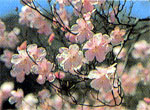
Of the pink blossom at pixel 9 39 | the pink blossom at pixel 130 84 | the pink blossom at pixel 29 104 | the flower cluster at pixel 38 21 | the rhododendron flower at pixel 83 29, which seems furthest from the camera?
the pink blossom at pixel 130 84

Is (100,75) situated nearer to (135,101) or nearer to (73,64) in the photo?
(73,64)

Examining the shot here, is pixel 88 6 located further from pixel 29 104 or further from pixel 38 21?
pixel 29 104

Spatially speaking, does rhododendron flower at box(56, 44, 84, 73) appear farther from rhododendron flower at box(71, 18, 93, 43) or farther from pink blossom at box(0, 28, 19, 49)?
pink blossom at box(0, 28, 19, 49)

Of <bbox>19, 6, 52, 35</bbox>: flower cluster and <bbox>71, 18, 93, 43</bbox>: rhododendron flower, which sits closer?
<bbox>71, 18, 93, 43</bbox>: rhododendron flower

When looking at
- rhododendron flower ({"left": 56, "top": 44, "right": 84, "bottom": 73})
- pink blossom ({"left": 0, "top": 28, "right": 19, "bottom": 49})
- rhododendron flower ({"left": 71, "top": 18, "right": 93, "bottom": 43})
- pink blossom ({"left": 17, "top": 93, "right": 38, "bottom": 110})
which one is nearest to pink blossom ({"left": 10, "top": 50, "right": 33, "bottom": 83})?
rhododendron flower ({"left": 56, "top": 44, "right": 84, "bottom": 73})

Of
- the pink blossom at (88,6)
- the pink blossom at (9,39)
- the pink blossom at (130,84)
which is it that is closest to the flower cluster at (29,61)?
the pink blossom at (88,6)

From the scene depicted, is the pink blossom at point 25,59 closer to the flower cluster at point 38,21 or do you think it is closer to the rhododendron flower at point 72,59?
the rhododendron flower at point 72,59

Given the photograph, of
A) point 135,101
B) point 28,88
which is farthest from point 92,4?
point 28,88

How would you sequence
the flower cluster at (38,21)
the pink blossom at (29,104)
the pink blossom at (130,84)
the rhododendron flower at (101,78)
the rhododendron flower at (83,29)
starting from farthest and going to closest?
the pink blossom at (130,84)
the pink blossom at (29,104)
the flower cluster at (38,21)
the rhododendron flower at (83,29)
the rhododendron flower at (101,78)
